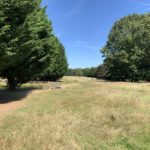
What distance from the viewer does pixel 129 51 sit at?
2217 inches

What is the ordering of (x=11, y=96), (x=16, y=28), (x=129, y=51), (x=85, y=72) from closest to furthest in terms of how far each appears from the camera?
1. (x=16, y=28)
2. (x=11, y=96)
3. (x=129, y=51)
4. (x=85, y=72)

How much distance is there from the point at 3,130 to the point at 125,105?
6663 mm

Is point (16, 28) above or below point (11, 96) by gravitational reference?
above

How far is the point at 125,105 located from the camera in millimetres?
15023

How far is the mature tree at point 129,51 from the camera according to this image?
55281 mm

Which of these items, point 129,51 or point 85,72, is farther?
point 85,72

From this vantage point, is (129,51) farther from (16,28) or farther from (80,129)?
(80,129)

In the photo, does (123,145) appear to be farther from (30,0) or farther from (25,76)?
(25,76)

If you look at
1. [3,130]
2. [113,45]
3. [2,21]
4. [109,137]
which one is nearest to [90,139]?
[109,137]

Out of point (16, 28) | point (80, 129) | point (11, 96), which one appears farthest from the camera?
point (11, 96)

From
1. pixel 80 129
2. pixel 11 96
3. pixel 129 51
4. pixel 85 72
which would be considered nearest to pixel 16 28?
pixel 11 96

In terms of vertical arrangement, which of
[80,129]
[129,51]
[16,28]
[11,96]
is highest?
[129,51]

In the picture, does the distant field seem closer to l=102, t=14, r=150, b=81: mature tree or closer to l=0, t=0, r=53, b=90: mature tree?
l=0, t=0, r=53, b=90: mature tree

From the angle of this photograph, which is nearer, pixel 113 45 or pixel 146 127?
pixel 146 127
